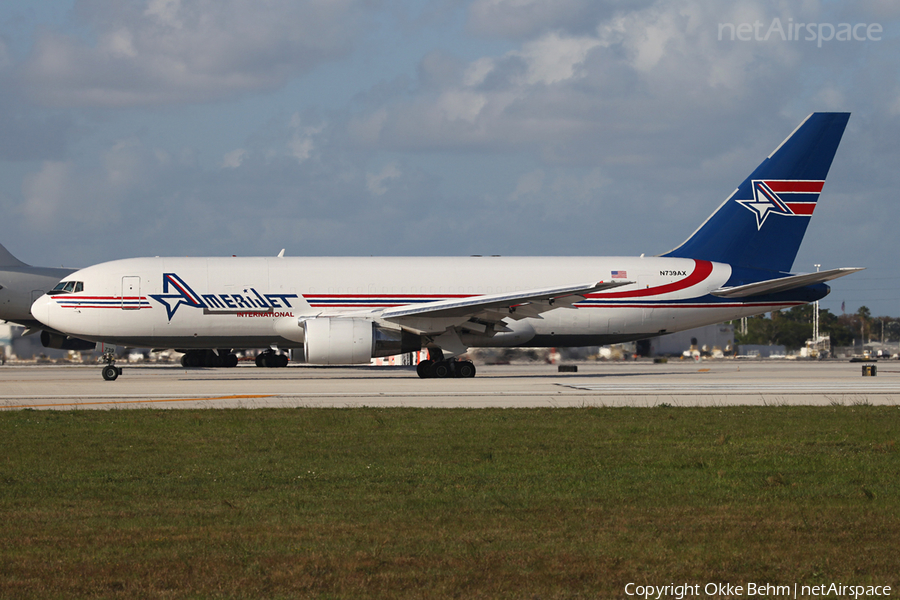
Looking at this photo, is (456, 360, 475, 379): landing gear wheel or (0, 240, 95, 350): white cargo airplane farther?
(0, 240, 95, 350): white cargo airplane

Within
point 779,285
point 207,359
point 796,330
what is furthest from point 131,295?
point 796,330

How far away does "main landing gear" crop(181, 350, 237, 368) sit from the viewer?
43475 millimetres

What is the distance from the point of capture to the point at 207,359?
143 feet

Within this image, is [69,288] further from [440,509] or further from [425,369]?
[440,509]

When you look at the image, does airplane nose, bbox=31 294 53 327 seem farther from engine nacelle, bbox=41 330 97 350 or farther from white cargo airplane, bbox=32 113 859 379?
engine nacelle, bbox=41 330 97 350

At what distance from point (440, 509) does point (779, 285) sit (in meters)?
26.1

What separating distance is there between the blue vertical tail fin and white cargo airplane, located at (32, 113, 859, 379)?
0.12 feet

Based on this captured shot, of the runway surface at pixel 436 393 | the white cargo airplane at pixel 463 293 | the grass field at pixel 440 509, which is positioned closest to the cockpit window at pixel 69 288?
the white cargo airplane at pixel 463 293

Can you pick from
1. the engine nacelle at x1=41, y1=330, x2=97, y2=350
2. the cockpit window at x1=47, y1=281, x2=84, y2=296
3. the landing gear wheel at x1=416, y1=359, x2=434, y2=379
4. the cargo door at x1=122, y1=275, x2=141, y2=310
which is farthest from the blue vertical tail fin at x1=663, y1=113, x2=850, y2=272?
the engine nacelle at x1=41, y1=330, x2=97, y2=350

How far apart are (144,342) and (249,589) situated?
87.0 ft

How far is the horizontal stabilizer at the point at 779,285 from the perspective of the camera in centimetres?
3019

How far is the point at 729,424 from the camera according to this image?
15.1 meters

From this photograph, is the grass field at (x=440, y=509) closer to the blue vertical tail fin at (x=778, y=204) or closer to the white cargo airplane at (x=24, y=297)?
the blue vertical tail fin at (x=778, y=204)


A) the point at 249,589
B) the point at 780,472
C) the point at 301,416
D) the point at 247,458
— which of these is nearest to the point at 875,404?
the point at 780,472
